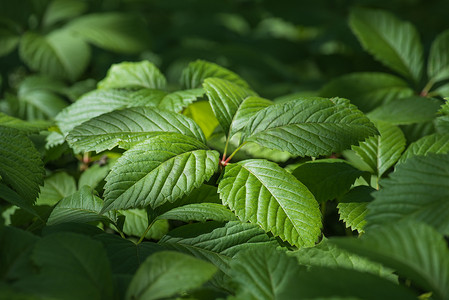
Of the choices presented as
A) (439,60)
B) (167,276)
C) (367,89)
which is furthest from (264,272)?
(439,60)

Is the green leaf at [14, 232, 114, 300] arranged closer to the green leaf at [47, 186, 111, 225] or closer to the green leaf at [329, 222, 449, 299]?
the green leaf at [47, 186, 111, 225]

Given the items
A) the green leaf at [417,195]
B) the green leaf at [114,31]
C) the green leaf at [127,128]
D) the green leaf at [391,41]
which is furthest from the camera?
the green leaf at [114,31]

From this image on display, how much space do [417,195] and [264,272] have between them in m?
0.35

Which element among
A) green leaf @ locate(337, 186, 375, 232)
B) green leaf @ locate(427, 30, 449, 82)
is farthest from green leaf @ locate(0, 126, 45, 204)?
green leaf @ locate(427, 30, 449, 82)

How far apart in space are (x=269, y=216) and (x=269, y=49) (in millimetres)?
2037

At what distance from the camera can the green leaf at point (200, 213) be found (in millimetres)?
1000

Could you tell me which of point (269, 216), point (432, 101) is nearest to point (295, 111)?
point (269, 216)

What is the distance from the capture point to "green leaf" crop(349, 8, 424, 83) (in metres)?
1.77

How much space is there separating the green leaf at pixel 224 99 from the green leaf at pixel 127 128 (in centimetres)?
7

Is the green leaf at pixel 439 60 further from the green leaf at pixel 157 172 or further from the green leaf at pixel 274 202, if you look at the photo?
the green leaf at pixel 157 172

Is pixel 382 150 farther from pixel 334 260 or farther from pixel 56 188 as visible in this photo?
pixel 56 188

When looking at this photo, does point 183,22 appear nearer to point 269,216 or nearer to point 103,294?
point 269,216

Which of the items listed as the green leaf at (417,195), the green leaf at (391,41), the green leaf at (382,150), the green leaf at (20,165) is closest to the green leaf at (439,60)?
the green leaf at (391,41)

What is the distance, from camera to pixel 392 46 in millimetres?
1820
